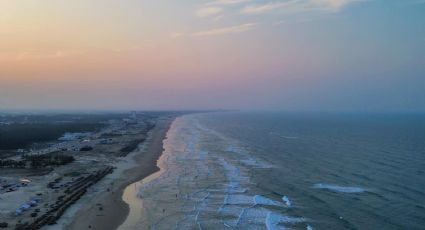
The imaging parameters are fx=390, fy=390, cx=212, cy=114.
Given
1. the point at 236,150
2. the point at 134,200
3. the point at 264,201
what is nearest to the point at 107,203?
the point at 134,200

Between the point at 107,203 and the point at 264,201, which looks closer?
the point at 107,203

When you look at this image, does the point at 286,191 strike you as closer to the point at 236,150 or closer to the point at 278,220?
the point at 278,220

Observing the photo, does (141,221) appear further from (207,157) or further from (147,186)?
(207,157)

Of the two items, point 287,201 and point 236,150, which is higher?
point 236,150

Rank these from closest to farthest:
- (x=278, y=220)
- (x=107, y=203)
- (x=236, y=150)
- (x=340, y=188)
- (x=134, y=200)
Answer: (x=278, y=220), (x=107, y=203), (x=134, y=200), (x=340, y=188), (x=236, y=150)

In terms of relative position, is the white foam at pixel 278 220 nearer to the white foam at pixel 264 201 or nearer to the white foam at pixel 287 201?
the white foam at pixel 287 201

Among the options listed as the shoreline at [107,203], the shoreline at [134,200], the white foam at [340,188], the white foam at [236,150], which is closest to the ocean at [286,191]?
the white foam at [340,188]

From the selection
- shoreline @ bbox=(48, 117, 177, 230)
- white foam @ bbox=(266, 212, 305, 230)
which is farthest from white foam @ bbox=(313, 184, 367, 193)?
shoreline @ bbox=(48, 117, 177, 230)

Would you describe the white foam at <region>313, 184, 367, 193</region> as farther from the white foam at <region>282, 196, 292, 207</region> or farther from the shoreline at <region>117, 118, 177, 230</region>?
the shoreline at <region>117, 118, 177, 230</region>
